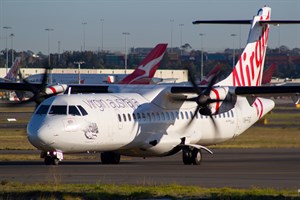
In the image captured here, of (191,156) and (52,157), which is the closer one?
(52,157)

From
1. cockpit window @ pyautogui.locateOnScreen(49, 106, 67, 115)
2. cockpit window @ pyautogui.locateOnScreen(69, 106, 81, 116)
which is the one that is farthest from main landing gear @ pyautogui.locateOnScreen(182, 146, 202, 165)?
cockpit window @ pyautogui.locateOnScreen(49, 106, 67, 115)

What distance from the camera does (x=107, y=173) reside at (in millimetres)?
27922

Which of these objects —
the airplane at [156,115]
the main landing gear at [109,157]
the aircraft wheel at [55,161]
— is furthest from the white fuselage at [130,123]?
the aircraft wheel at [55,161]

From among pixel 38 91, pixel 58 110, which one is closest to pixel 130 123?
pixel 58 110

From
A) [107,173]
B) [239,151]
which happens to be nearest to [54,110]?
[107,173]

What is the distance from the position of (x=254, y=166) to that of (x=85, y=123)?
20.0 feet

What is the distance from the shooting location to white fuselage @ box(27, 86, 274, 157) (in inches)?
1143

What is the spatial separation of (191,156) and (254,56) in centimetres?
708

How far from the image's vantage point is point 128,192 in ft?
71.3

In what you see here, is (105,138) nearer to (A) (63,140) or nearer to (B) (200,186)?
(A) (63,140)

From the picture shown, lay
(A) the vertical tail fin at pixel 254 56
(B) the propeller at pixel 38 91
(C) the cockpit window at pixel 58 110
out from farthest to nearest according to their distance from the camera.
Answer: (A) the vertical tail fin at pixel 254 56 < (B) the propeller at pixel 38 91 < (C) the cockpit window at pixel 58 110

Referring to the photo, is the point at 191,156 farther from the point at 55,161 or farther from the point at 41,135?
the point at 41,135

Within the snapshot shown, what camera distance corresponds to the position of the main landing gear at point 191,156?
107 feet

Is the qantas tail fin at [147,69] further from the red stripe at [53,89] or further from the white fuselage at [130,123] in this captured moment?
the red stripe at [53,89]
